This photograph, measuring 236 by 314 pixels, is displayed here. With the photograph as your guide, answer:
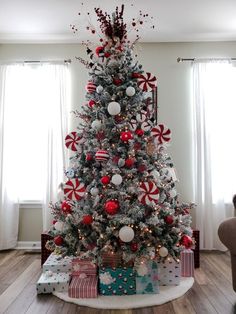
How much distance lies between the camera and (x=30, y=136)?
407cm

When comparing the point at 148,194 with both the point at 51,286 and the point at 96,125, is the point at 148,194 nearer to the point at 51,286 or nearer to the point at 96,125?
the point at 96,125

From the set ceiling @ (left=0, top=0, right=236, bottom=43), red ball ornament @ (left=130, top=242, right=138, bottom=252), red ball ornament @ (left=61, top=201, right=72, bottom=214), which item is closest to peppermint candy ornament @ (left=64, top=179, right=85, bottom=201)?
red ball ornament @ (left=61, top=201, right=72, bottom=214)

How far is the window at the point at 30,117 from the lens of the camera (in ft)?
13.1

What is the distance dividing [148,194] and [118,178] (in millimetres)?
279

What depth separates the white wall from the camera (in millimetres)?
4059

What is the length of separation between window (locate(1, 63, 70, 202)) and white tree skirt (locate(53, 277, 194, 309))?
178cm

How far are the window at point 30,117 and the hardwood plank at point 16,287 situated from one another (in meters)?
1.03

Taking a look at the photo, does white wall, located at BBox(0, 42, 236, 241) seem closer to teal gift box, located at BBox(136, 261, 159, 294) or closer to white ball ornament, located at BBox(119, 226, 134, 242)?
teal gift box, located at BBox(136, 261, 159, 294)

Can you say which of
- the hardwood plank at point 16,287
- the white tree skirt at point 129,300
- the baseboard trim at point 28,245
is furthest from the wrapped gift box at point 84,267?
the baseboard trim at point 28,245

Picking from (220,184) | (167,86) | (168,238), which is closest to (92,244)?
(168,238)

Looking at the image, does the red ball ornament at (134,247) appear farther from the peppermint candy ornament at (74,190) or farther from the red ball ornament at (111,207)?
the peppermint candy ornament at (74,190)

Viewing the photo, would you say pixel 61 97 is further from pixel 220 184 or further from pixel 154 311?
pixel 154 311

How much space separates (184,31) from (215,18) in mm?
449

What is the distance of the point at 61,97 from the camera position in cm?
398
